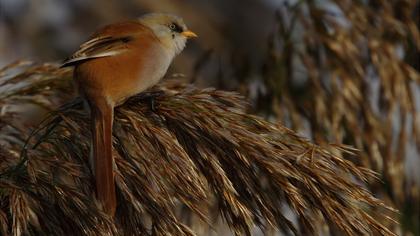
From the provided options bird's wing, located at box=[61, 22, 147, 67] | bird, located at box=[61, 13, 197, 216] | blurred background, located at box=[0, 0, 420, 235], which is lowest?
blurred background, located at box=[0, 0, 420, 235]

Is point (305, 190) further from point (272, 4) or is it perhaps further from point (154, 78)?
point (272, 4)

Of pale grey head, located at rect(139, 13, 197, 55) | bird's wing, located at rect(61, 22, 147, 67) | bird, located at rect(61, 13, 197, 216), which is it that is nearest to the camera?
bird, located at rect(61, 13, 197, 216)

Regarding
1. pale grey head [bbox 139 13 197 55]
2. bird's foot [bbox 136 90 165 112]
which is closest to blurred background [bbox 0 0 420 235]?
pale grey head [bbox 139 13 197 55]

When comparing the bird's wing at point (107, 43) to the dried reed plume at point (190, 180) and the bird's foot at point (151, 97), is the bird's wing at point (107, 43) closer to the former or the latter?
the bird's foot at point (151, 97)

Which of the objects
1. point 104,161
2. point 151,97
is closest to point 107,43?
point 151,97

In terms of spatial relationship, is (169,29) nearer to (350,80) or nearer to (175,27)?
(175,27)

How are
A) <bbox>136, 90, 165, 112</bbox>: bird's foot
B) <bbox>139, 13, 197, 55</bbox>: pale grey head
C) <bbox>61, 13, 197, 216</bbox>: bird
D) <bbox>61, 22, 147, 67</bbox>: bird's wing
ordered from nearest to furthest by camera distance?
<bbox>136, 90, 165, 112</bbox>: bird's foot, <bbox>61, 13, 197, 216</bbox>: bird, <bbox>61, 22, 147, 67</bbox>: bird's wing, <bbox>139, 13, 197, 55</bbox>: pale grey head

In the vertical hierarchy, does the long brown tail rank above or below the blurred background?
above

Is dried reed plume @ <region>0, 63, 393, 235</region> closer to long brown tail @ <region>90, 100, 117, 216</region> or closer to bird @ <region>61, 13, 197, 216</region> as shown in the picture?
long brown tail @ <region>90, 100, 117, 216</region>
